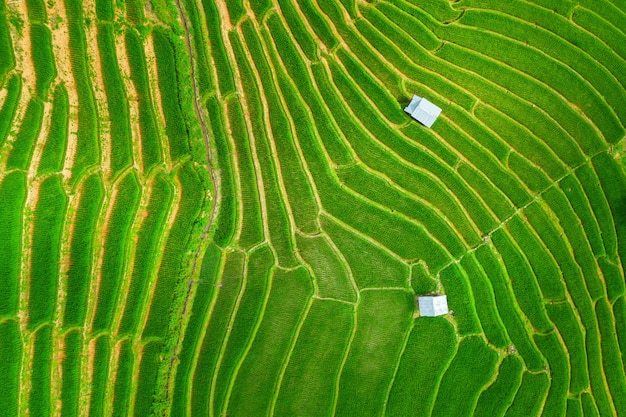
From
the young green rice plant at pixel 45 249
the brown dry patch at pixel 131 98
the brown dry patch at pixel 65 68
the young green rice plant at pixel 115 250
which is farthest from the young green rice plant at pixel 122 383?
the brown dry patch at pixel 131 98

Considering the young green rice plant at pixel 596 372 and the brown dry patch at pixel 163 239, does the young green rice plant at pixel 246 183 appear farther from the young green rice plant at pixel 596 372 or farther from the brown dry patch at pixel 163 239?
the young green rice plant at pixel 596 372

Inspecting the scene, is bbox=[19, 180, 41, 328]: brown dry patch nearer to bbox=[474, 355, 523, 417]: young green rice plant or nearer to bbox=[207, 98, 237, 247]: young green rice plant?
bbox=[207, 98, 237, 247]: young green rice plant

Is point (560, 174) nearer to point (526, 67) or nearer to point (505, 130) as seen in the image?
point (505, 130)

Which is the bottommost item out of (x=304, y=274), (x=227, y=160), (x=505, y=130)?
(x=304, y=274)

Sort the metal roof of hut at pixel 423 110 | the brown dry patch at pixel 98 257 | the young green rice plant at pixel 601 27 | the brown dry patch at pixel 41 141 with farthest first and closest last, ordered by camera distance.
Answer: the young green rice plant at pixel 601 27
the metal roof of hut at pixel 423 110
the brown dry patch at pixel 98 257
the brown dry patch at pixel 41 141

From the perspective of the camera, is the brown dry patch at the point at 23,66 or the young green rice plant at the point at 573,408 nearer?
the brown dry patch at the point at 23,66

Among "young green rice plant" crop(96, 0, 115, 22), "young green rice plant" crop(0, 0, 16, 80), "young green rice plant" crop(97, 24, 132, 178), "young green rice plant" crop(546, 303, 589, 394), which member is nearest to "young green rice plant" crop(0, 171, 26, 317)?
"young green rice plant" crop(97, 24, 132, 178)

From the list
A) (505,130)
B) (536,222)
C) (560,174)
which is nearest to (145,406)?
(536,222)
